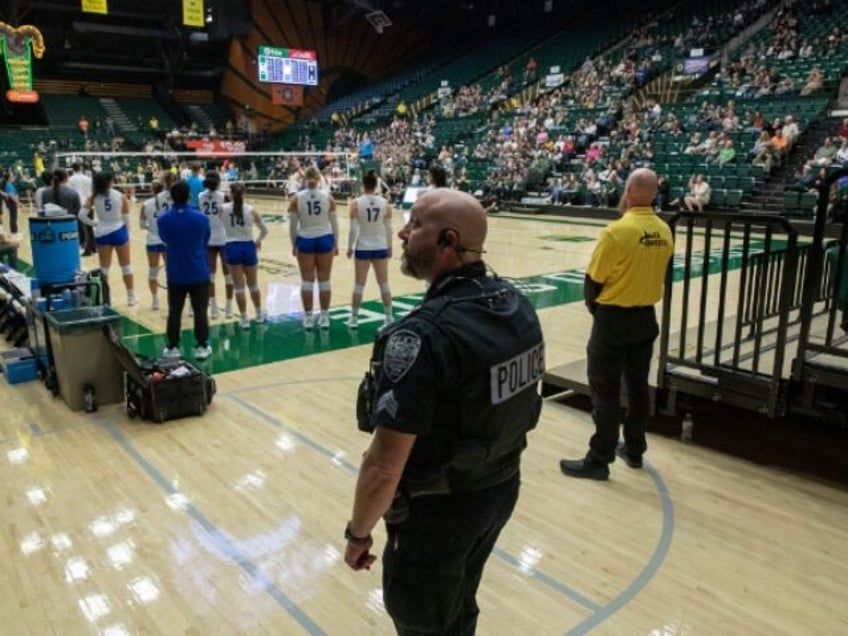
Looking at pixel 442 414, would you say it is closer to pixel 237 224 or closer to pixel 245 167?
pixel 237 224

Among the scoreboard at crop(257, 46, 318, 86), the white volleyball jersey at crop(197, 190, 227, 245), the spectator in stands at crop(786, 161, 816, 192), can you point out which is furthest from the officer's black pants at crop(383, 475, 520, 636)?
the scoreboard at crop(257, 46, 318, 86)

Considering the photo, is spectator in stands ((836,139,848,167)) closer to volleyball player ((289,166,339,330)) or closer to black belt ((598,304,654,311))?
volleyball player ((289,166,339,330))

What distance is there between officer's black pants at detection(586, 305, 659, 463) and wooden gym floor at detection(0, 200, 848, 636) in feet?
1.21

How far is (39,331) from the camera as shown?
579cm

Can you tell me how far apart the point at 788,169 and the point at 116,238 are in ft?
50.8

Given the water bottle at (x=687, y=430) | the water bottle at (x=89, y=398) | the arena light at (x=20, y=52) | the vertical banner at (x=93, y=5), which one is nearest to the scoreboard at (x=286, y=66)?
the arena light at (x=20, y=52)

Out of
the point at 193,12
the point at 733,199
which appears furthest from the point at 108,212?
the point at 193,12

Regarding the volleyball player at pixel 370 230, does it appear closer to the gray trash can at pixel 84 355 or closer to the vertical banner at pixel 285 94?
the gray trash can at pixel 84 355

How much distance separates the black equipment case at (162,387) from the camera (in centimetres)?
502

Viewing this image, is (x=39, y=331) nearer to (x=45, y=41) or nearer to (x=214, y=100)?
(x=45, y=41)

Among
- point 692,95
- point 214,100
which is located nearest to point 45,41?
point 214,100

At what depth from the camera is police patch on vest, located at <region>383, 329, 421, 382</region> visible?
1670 mm

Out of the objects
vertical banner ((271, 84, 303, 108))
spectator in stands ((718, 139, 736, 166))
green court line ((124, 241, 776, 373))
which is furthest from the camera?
vertical banner ((271, 84, 303, 108))

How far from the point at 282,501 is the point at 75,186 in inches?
374
